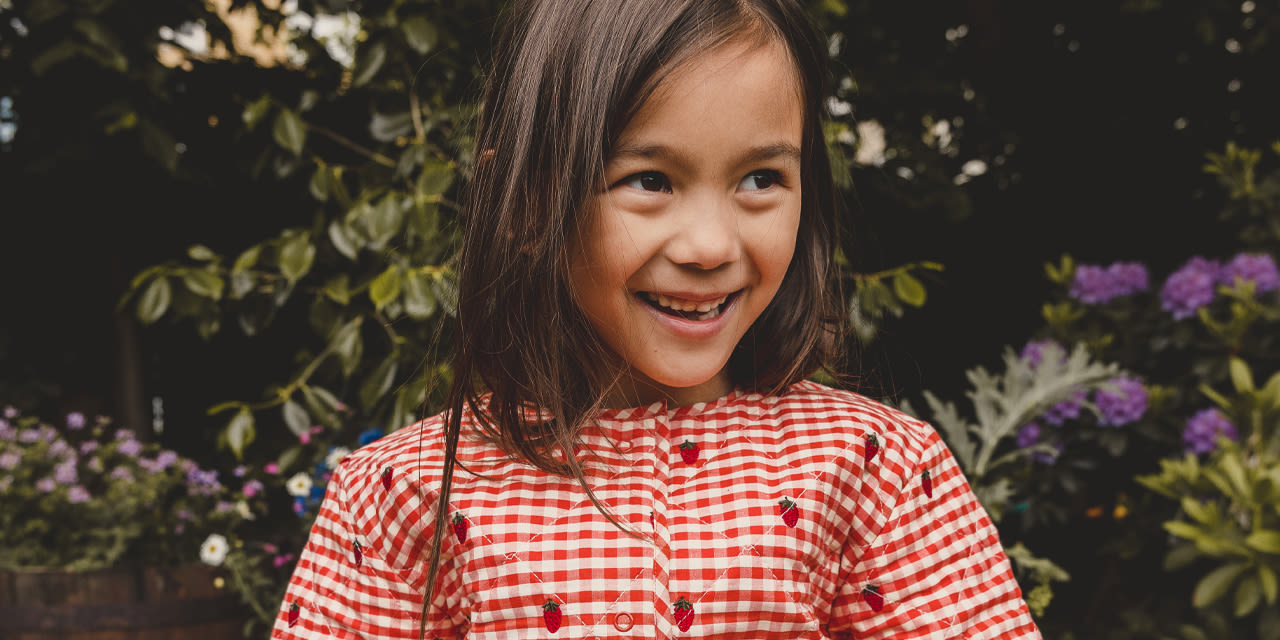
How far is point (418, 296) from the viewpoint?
148cm

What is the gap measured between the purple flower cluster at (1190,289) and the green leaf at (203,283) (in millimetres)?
1973

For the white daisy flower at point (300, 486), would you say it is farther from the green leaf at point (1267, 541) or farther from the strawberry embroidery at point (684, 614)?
the green leaf at point (1267, 541)

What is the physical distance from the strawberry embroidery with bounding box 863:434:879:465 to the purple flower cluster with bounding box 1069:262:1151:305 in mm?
1336

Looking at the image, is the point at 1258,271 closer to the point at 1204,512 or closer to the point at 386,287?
the point at 1204,512

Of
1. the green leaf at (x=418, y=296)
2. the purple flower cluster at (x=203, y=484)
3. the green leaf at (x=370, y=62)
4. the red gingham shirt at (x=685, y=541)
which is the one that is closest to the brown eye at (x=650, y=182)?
the red gingham shirt at (x=685, y=541)

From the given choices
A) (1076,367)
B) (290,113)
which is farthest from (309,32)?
(1076,367)

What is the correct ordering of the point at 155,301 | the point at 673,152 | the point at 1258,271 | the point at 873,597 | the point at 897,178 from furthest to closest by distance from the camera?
1. the point at 897,178
2. the point at 1258,271
3. the point at 155,301
4. the point at 873,597
5. the point at 673,152

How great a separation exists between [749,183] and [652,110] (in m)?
0.12

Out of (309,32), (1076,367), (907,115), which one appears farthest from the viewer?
(907,115)

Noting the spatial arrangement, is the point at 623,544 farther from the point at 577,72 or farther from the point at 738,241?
the point at 577,72

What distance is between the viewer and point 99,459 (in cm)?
200

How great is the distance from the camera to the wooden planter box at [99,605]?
160cm

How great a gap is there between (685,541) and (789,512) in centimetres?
11

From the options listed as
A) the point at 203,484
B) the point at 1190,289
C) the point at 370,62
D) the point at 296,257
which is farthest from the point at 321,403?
the point at 1190,289
